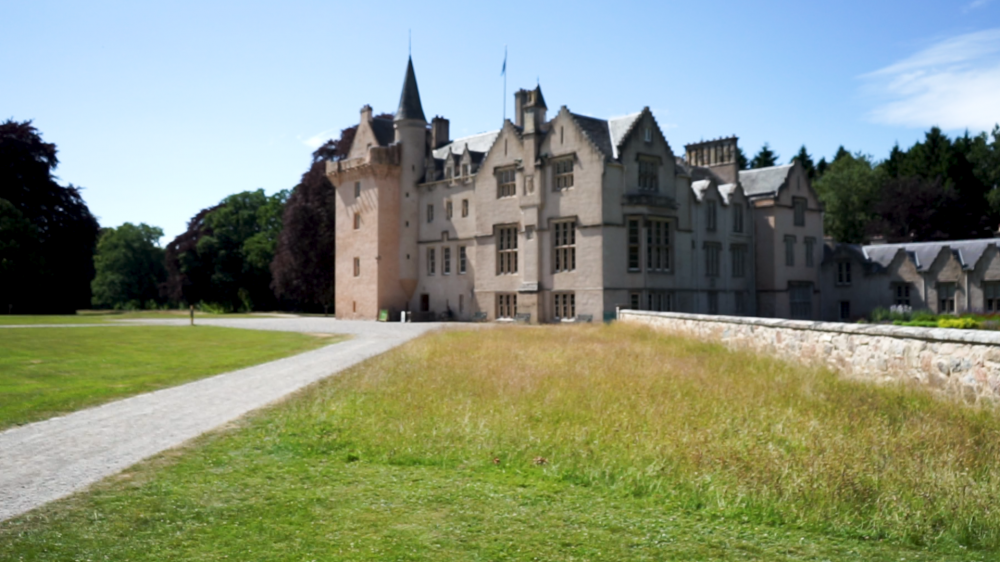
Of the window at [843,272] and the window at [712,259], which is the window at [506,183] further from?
the window at [843,272]

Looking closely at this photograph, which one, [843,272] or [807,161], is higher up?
[807,161]

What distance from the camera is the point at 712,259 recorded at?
4659 cm

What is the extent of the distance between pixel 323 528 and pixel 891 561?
432cm

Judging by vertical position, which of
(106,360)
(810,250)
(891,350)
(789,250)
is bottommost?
(106,360)

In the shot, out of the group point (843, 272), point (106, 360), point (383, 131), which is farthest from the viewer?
point (383, 131)

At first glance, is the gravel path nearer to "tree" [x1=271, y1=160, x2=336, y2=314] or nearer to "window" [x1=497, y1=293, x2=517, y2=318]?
"window" [x1=497, y1=293, x2=517, y2=318]

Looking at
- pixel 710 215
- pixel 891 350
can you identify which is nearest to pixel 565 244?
pixel 710 215

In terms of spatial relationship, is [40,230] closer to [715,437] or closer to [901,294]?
[901,294]

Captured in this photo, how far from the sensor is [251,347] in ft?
84.8

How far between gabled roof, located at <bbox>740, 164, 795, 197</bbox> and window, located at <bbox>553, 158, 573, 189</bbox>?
615 inches

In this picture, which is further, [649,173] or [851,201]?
[851,201]

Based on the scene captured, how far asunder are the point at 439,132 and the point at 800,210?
26.1 m

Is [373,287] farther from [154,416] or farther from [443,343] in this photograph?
[154,416]

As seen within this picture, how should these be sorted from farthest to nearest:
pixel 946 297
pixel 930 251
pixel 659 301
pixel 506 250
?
1. pixel 930 251
2. pixel 946 297
3. pixel 506 250
4. pixel 659 301
